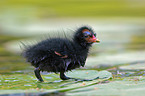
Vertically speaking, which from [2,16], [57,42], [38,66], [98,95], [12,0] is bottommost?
[98,95]

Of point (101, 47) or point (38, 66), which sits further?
point (101, 47)

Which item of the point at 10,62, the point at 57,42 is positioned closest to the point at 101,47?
the point at 10,62

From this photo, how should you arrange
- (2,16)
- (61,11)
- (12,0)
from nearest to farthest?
(2,16), (61,11), (12,0)

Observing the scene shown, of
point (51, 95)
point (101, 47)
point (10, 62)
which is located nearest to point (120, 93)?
point (51, 95)

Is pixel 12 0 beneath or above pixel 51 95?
above

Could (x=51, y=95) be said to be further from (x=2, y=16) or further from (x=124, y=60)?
(x=2, y=16)

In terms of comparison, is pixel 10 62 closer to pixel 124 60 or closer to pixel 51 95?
pixel 124 60

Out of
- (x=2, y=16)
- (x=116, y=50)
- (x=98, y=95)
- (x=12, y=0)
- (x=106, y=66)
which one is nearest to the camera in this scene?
(x=98, y=95)
